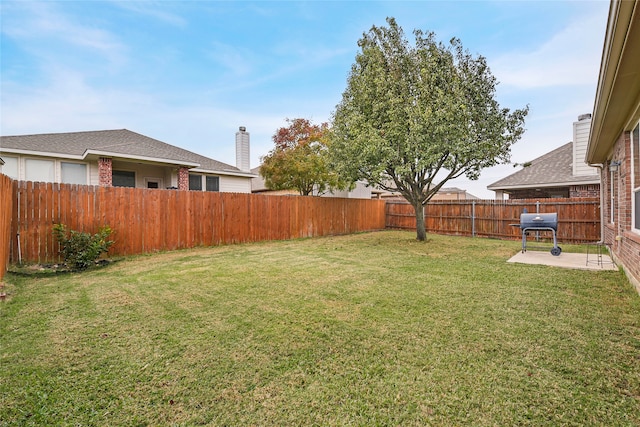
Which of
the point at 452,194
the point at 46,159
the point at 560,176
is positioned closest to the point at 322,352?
the point at 46,159

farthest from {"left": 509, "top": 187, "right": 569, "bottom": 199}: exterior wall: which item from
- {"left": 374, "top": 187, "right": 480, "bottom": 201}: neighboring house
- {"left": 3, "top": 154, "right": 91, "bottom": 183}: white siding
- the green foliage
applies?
{"left": 3, "top": 154, "right": 91, "bottom": 183}: white siding

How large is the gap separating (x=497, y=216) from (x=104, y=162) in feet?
53.7

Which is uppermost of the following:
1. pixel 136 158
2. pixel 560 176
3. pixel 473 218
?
pixel 136 158

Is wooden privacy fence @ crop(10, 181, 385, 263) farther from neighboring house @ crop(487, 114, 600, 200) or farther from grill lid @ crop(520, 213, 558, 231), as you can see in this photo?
neighboring house @ crop(487, 114, 600, 200)

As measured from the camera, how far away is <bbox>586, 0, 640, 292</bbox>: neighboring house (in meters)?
2.60

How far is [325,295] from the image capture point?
441cm

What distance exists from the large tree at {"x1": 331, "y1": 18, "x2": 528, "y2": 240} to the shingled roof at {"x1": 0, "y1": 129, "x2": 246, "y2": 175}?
790cm

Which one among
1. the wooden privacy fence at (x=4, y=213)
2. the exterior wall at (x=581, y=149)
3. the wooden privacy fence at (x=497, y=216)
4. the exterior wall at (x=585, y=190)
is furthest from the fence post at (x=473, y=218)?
the wooden privacy fence at (x=4, y=213)

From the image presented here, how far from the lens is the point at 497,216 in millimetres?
13172

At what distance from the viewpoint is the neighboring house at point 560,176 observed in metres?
12.4

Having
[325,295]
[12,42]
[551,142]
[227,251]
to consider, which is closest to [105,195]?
[227,251]

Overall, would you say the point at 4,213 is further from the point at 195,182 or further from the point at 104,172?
the point at 195,182

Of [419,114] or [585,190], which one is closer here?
[419,114]

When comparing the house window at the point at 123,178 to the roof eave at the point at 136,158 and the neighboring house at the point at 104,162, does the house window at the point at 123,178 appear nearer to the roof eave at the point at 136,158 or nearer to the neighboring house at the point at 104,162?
the neighboring house at the point at 104,162
